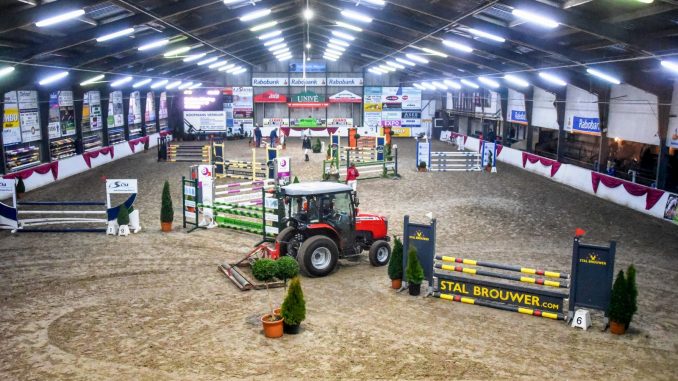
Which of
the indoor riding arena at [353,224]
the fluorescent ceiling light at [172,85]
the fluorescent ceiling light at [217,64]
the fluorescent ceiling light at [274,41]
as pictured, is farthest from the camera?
the fluorescent ceiling light at [172,85]

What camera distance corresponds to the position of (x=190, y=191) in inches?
660

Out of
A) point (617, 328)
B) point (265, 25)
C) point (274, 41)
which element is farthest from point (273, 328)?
point (274, 41)

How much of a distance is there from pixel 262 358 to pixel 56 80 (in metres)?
23.5

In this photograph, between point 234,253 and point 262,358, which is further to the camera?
point 234,253

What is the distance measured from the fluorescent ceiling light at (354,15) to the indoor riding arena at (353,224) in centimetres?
21

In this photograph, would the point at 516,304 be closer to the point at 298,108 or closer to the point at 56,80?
the point at 56,80

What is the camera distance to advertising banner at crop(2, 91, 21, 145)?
2522 cm

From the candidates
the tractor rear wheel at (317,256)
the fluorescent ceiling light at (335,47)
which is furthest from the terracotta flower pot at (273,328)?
the fluorescent ceiling light at (335,47)

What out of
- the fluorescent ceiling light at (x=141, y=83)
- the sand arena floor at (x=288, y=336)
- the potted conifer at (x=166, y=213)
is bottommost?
the sand arena floor at (x=288, y=336)

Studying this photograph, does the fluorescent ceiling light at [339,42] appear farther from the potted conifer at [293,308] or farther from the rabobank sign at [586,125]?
the potted conifer at [293,308]

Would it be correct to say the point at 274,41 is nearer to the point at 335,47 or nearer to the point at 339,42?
the point at 339,42

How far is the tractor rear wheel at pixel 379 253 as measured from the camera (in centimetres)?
1277

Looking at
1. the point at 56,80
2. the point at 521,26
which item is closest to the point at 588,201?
the point at 521,26

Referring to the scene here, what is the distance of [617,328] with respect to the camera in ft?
29.7
